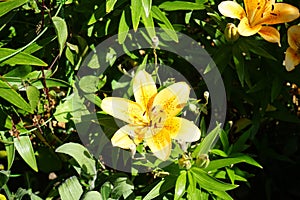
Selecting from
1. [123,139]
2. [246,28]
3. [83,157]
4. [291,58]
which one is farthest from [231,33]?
[83,157]

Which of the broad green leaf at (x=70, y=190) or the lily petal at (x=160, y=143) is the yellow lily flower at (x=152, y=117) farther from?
the broad green leaf at (x=70, y=190)

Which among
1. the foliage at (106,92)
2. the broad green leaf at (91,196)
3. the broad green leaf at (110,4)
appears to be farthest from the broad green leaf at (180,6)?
the broad green leaf at (91,196)

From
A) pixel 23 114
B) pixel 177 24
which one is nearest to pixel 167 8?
pixel 177 24

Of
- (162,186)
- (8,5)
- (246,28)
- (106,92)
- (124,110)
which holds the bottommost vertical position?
(162,186)

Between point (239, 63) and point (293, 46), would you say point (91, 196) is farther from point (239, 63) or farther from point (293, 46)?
point (293, 46)

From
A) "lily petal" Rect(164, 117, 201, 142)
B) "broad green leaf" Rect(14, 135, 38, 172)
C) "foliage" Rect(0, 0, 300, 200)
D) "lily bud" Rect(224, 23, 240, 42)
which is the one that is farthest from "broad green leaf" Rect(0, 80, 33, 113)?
"lily bud" Rect(224, 23, 240, 42)

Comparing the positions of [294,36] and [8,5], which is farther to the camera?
[294,36]

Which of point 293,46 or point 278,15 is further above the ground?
point 278,15
